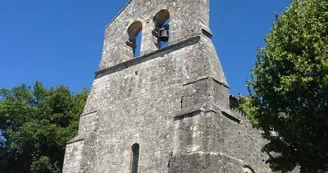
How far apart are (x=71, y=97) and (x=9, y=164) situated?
599cm

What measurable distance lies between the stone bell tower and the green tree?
7.57 metres

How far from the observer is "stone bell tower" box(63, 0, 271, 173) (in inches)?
520

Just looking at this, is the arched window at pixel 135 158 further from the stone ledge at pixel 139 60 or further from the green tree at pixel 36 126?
the green tree at pixel 36 126

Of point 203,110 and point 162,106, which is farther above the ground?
point 162,106

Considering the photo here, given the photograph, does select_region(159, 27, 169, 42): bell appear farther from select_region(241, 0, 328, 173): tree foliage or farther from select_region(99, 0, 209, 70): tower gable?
select_region(241, 0, 328, 173): tree foliage

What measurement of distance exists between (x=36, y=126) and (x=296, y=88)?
705 inches

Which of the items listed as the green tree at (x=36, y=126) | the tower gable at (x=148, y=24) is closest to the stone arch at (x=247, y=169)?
the tower gable at (x=148, y=24)

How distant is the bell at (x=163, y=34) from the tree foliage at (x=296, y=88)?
5045 millimetres

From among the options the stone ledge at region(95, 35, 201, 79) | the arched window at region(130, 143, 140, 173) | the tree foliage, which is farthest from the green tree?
the tree foliage

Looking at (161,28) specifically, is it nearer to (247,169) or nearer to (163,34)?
(163,34)

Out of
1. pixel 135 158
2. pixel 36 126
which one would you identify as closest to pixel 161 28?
pixel 135 158

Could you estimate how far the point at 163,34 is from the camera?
17.1 m

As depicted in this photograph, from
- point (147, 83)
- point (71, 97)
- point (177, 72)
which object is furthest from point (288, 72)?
point (71, 97)

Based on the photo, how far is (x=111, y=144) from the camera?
635 inches
